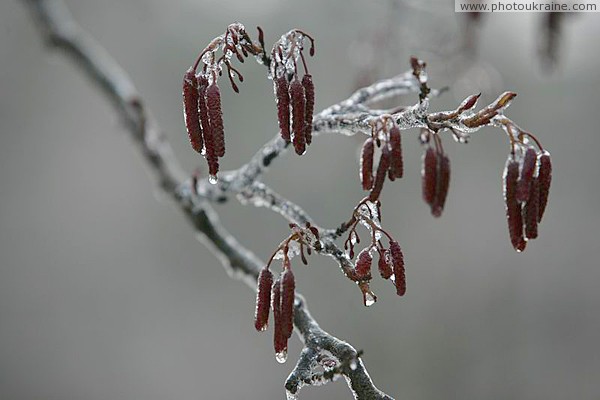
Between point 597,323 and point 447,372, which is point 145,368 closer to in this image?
point 447,372

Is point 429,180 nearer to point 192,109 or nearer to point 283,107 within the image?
point 283,107

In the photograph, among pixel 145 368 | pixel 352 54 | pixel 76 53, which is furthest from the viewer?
pixel 145 368

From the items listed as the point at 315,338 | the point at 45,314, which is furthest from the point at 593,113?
the point at 315,338

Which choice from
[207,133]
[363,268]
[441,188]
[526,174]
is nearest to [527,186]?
[526,174]

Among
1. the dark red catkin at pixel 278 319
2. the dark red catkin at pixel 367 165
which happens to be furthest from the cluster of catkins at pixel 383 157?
the dark red catkin at pixel 278 319

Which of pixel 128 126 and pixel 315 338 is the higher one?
pixel 128 126
